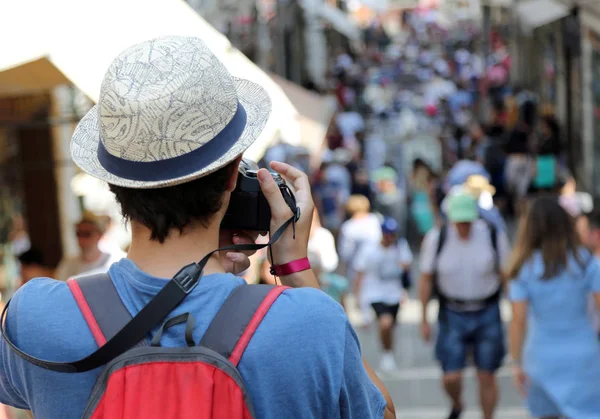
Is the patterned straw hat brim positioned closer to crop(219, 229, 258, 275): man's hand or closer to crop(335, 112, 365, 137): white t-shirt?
crop(219, 229, 258, 275): man's hand

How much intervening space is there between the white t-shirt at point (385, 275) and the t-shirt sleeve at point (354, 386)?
731cm

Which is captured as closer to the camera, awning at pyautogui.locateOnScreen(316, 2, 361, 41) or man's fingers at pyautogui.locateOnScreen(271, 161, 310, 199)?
man's fingers at pyautogui.locateOnScreen(271, 161, 310, 199)

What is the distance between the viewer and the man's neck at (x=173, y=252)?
173 cm

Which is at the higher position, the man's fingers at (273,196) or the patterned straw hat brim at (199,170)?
the patterned straw hat brim at (199,170)

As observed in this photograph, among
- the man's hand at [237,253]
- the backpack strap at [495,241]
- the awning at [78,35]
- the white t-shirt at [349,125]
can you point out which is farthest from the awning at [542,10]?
the man's hand at [237,253]

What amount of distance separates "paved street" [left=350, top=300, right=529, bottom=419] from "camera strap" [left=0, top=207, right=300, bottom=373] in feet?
19.9

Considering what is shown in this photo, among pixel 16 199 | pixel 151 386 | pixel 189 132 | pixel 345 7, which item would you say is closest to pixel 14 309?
pixel 151 386

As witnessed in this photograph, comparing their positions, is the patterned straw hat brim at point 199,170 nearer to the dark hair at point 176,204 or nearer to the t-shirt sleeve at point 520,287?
the dark hair at point 176,204

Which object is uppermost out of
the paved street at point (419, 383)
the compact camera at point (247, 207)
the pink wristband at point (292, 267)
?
the compact camera at point (247, 207)

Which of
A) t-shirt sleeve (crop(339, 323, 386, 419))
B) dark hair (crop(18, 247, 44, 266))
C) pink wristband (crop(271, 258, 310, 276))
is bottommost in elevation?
dark hair (crop(18, 247, 44, 266))

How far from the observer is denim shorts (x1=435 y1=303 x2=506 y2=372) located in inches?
278

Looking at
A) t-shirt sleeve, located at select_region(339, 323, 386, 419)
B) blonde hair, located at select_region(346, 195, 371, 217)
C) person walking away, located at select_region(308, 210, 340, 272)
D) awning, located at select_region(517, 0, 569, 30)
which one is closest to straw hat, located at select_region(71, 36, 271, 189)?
t-shirt sleeve, located at select_region(339, 323, 386, 419)

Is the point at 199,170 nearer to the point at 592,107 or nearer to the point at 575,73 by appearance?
the point at 592,107

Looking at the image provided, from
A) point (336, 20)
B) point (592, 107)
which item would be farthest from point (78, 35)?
point (336, 20)
